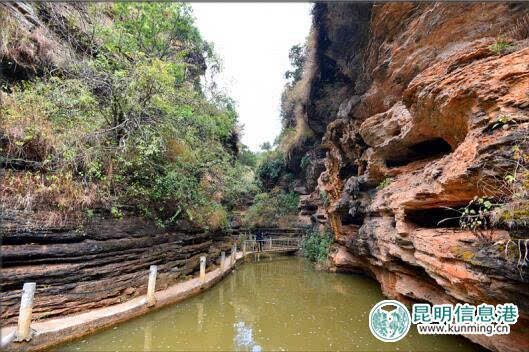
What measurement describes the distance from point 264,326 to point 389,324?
279 cm

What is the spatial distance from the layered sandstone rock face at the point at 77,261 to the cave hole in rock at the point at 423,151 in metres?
8.19

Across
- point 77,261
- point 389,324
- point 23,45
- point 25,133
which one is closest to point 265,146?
point 23,45

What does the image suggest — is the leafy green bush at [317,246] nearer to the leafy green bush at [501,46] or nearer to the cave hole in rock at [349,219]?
the cave hole in rock at [349,219]

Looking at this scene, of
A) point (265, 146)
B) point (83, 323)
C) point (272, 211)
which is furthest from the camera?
point (265, 146)

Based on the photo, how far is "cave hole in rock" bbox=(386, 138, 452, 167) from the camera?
680cm

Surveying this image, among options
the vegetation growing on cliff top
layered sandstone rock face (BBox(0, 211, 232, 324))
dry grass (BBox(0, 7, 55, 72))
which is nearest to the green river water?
layered sandstone rock face (BBox(0, 211, 232, 324))

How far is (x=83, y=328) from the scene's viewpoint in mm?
4902

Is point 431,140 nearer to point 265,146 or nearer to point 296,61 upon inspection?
point 296,61

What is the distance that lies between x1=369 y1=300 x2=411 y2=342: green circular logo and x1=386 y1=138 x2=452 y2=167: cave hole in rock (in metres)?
4.19

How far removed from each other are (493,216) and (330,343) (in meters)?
3.69

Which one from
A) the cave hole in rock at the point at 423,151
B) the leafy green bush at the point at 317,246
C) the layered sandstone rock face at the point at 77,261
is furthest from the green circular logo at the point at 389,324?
the leafy green bush at the point at 317,246

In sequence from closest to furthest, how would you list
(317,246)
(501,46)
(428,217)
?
(501,46) → (428,217) → (317,246)

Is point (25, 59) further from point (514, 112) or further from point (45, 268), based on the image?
point (514, 112)

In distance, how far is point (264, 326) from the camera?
589cm
